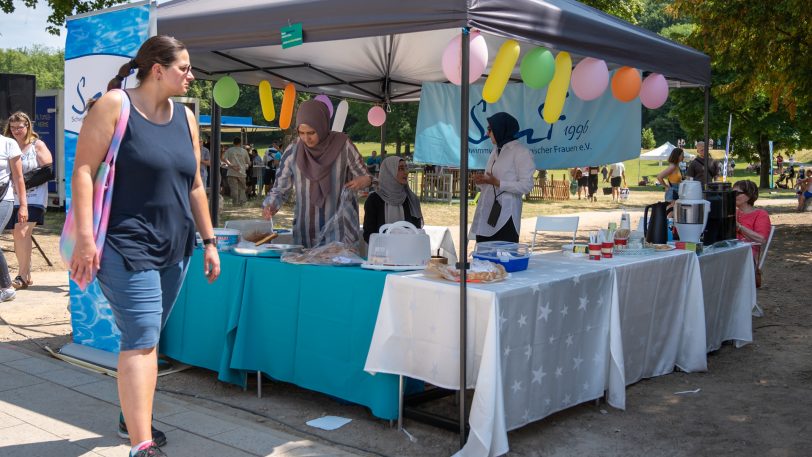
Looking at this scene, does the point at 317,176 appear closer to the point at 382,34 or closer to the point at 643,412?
the point at 382,34

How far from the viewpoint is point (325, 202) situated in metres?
5.16

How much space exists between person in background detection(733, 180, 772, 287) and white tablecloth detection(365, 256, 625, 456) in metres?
3.04

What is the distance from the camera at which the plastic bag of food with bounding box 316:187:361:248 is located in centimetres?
511

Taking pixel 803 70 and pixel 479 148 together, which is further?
pixel 803 70

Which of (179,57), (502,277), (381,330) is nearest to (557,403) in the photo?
(502,277)

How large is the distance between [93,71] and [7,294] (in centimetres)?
310

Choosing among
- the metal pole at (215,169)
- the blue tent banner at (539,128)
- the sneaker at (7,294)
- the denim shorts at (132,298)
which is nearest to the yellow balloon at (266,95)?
the metal pole at (215,169)

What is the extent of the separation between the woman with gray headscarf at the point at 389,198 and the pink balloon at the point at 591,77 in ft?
5.54

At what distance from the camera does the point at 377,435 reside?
13.2 ft

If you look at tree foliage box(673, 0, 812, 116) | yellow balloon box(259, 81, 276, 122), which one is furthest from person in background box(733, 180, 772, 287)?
tree foliage box(673, 0, 812, 116)

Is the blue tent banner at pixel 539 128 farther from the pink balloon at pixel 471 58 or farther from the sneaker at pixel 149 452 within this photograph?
the sneaker at pixel 149 452

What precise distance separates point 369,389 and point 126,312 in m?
1.44

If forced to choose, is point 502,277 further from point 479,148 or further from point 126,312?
point 479,148

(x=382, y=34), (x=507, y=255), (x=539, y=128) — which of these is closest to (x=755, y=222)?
(x=539, y=128)
